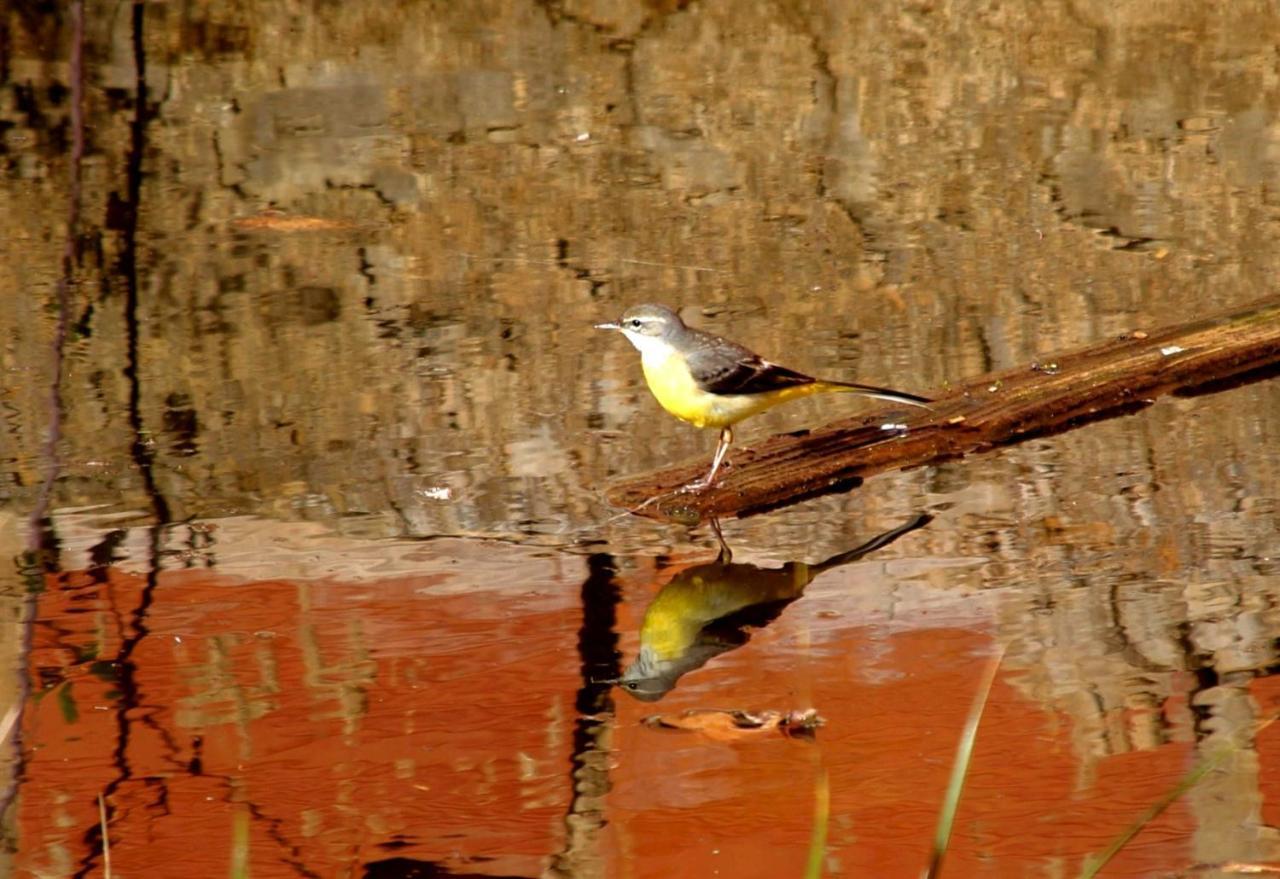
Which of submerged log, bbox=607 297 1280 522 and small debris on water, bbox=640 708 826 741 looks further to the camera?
submerged log, bbox=607 297 1280 522

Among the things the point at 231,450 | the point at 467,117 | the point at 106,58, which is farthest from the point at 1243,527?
the point at 106,58

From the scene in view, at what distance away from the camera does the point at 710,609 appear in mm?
5496

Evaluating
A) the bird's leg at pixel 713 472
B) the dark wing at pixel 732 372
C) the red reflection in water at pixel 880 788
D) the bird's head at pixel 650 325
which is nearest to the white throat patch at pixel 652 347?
the bird's head at pixel 650 325

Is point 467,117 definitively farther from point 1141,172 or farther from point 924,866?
point 924,866

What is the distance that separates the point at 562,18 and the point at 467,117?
1.84 m

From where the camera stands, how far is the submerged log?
6.22 metres

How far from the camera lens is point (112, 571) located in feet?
18.8

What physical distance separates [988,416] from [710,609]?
5.36ft

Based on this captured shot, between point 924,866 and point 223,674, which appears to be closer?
point 924,866

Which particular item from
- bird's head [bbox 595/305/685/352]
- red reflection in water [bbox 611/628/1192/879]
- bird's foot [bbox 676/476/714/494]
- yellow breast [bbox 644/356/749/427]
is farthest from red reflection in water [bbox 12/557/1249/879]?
bird's head [bbox 595/305/685/352]

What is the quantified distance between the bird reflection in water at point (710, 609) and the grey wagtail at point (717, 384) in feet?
1.40

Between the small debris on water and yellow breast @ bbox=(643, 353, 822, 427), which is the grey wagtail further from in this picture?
the small debris on water

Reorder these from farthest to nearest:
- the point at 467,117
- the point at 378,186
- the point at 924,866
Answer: the point at 467,117, the point at 378,186, the point at 924,866

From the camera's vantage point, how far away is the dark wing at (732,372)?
6168 mm
